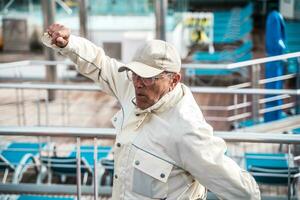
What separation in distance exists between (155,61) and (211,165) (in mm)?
248

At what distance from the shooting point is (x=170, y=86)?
1253 millimetres

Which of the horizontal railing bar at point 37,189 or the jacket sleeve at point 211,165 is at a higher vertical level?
the jacket sleeve at point 211,165

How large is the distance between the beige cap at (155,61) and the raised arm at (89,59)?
0.21 meters

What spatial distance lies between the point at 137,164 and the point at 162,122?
11cm

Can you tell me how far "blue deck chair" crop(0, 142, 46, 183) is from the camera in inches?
127

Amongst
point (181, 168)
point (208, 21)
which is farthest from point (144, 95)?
point (208, 21)

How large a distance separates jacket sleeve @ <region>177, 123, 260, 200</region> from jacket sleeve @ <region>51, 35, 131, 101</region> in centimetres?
34

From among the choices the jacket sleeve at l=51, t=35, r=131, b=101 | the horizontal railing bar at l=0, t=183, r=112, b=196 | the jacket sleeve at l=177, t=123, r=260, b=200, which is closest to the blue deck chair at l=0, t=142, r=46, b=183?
the horizontal railing bar at l=0, t=183, r=112, b=196

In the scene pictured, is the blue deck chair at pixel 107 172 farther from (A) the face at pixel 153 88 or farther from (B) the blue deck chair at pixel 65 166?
(A) the face at pixel 153 88

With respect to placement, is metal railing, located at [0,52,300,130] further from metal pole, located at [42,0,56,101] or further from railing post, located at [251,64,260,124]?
metal pole, located at [42,0,56,101]

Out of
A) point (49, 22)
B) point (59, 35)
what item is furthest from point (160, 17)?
point (59, 35)

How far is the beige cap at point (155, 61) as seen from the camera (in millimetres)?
1217

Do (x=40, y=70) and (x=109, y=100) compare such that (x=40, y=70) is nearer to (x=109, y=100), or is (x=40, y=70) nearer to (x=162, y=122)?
(x=109, y=100)

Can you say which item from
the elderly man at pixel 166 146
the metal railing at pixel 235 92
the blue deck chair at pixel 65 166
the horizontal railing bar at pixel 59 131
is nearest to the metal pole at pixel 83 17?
the metal railing at pixel 235 92
